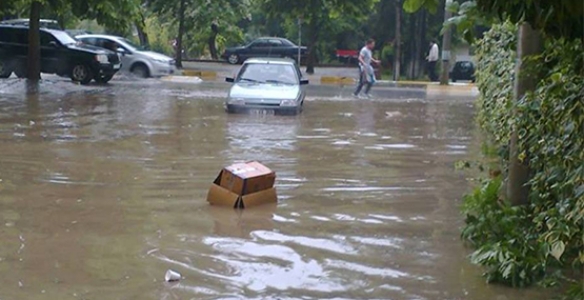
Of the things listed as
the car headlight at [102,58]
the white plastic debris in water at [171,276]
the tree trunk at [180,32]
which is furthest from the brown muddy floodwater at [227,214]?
the tree trunk at [180,32]

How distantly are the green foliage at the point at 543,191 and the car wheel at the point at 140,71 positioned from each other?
26.8 m

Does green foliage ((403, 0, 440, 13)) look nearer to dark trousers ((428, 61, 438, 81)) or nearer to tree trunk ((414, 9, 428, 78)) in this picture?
dark trousers ((428, 61, 438, 81))

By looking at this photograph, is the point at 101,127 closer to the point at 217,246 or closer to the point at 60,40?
the point at 217,246

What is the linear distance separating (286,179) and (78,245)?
13.9ft

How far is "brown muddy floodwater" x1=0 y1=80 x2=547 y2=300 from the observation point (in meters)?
7.06

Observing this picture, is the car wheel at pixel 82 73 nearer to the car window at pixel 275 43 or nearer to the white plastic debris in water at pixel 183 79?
the white plastic debris in water at pixel 183 79

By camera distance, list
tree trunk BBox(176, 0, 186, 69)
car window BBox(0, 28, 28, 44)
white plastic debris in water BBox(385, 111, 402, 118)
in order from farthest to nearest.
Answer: tree trunk BBox(176, 0, 186, 69)
car window BBox(0, 28, 28, 44)
white plastic debris in water BBox(385, 111, 402, 118)

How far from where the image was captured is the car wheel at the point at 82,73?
29875 mm

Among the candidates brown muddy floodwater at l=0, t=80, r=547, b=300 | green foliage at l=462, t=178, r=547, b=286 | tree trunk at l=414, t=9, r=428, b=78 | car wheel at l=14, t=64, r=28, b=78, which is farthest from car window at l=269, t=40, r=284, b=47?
green foliage at l=462, t=178, r=547, b=286

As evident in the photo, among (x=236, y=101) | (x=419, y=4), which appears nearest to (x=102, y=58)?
(x=236, y=101)

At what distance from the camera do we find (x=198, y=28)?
4806cm

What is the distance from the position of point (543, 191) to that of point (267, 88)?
14.6 metres

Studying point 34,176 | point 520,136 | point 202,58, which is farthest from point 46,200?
point 202,58

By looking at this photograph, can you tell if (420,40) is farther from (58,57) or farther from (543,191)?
(543,191)
